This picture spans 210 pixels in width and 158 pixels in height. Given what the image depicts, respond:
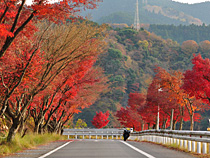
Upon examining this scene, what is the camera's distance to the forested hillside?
113788 millimetres

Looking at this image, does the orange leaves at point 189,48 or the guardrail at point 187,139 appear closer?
the guardrail at point 187,139

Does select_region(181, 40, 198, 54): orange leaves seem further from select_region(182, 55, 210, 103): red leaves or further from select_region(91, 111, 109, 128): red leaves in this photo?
select_region(182, 55, 210, 103): red leaves

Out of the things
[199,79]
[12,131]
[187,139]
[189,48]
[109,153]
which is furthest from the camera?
[189,48]

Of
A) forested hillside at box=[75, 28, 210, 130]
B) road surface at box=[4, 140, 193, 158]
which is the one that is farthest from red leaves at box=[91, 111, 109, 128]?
road surface at box=[4, 140, 193, 158]

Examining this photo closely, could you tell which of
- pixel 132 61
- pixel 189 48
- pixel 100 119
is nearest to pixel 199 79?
pixel 100 119

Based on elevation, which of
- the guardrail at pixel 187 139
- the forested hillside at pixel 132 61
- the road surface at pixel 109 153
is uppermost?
the forested hillside at pixel 132 61

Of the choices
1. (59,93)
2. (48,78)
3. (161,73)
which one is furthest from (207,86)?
(48,78)

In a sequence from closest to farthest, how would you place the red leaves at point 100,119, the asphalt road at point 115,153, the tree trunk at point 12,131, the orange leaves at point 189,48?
the asphalt road at point 115,153
the tree trunk at point 12,131
the red leaves at point 100,119
the orange leaves at point 189,48

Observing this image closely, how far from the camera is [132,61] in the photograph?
451ft

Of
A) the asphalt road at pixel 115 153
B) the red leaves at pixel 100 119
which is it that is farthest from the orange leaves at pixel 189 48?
the asphalt road at pixel 115 153

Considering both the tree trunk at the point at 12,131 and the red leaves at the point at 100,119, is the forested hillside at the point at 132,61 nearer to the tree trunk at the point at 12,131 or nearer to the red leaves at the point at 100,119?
the red leaves at the point at 100,119

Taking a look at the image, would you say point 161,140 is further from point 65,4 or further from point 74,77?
point 65,4

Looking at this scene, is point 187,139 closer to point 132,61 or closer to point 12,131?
point 12,131

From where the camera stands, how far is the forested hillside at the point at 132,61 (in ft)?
373
